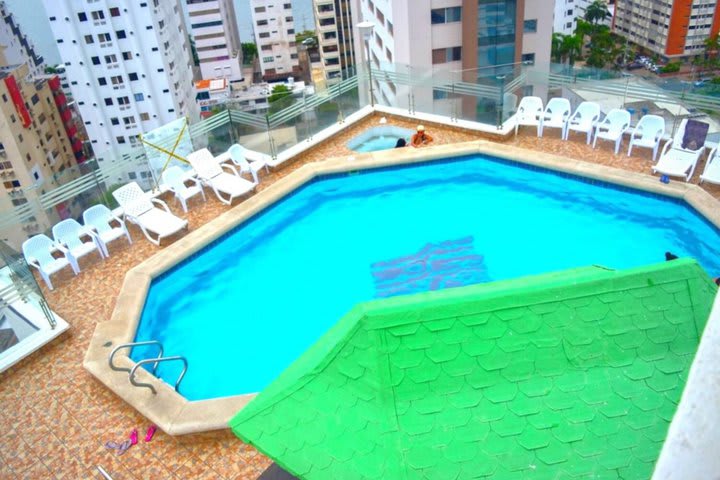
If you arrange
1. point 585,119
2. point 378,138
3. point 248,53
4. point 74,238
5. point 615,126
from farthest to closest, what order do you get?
1. point 248,53
2. point 378,138
3. point 585,119
4. point 615,126
5. point 74,238

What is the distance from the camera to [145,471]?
7012 mm

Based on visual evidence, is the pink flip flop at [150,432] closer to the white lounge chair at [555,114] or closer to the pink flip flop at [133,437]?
the pink flip flop at [133,437]

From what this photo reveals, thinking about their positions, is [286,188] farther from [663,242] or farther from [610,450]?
[610,450]

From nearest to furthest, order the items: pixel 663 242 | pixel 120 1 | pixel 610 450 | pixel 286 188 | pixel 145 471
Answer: pixel 610 450 → pixel 145 471 → pixel 663 242 → pixel 286 188 → pixel 120 1

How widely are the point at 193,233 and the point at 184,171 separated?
1947mm

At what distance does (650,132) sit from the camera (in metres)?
12.5

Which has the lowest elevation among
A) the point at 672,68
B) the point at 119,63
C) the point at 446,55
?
the point at 672,68

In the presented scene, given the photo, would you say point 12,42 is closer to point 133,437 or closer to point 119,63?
point 119,63

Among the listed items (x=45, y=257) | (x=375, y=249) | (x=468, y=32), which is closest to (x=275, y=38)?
(x=468, y=32)

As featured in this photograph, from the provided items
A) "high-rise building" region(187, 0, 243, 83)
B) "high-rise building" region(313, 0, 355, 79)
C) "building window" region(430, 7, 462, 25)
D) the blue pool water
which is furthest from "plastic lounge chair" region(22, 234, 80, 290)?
"high-rise building" region(187, 0, 243, 83)

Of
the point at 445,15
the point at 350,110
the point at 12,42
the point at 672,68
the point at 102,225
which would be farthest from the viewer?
the point at 672,68

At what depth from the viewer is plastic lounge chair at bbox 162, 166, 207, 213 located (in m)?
12.1

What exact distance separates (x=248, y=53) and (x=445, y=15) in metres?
67.9

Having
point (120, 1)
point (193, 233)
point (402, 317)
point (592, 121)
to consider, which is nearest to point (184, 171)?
point (193, 233)
